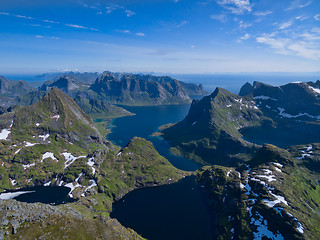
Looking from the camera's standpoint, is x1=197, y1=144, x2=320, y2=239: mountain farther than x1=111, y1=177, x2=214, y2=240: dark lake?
No

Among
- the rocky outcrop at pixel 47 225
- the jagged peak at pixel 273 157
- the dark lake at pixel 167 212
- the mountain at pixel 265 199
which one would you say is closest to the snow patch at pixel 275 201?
the mountain at pixel 265 199

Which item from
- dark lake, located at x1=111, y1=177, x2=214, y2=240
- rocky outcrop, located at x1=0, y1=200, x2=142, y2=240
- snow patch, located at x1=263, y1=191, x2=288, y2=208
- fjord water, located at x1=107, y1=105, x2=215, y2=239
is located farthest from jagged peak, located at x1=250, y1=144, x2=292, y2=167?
rocky outcrop, located at x1=0, y1=200, x2=142, y2=240

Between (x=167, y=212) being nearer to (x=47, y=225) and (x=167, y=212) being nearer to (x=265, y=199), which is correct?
(x=265, y=199)

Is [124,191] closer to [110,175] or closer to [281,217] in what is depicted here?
[110,175]

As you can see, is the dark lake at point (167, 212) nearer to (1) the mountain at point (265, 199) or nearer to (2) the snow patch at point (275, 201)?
(1) the mountain at point (265, 199)

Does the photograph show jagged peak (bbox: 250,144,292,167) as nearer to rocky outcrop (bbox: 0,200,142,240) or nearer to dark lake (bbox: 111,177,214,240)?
dark lake (bbox: 111,177,214,240)

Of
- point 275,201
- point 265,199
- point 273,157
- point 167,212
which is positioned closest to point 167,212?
point 167,212

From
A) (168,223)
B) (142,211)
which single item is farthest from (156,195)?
(168,223)

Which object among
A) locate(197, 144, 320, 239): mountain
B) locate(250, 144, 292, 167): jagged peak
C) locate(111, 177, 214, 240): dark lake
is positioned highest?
locate(250, 144, 292, 167): jagged peak
